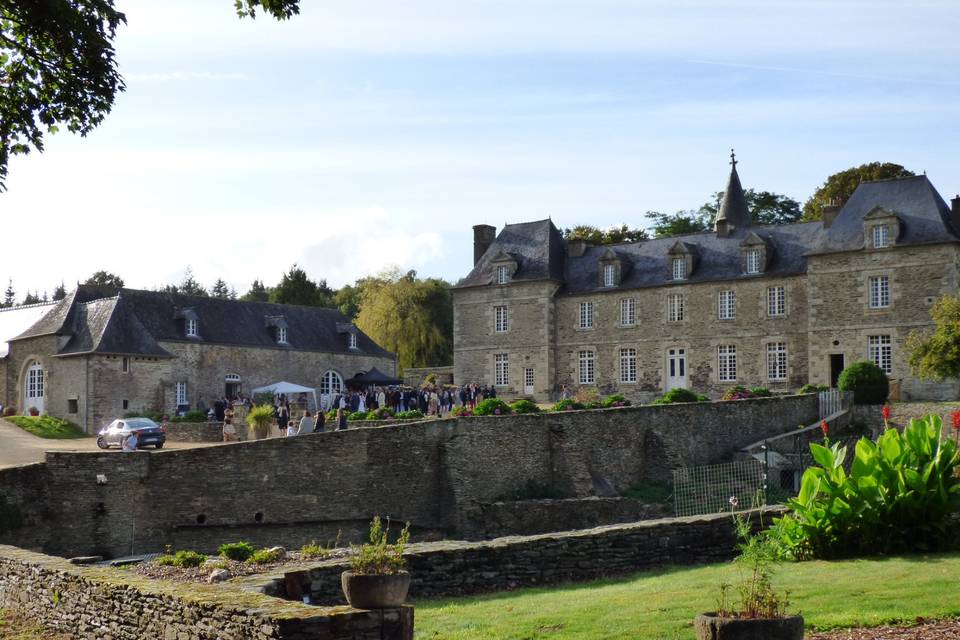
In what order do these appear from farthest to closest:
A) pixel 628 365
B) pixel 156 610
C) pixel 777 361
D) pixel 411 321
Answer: pixel 411 321 < pixel 628 365 < pixel 777 361 < pixel 156 610

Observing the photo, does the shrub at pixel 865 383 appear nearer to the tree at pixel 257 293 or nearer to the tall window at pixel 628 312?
the tall window at pixel 628 312

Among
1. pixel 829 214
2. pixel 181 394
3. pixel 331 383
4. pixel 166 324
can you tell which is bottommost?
pixel 181 394

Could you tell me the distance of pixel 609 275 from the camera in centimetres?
4644

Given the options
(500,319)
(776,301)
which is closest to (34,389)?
(500,319)

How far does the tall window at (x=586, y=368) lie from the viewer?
46.3 meters

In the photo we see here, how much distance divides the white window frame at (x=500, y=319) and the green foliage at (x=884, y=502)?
3589 centimetres

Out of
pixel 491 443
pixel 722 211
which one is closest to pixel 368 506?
pixel 491 443

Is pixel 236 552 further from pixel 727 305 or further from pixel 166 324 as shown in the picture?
pixel 727 305

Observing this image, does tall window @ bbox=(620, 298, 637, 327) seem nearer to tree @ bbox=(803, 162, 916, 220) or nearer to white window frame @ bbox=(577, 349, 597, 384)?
white window frame @ bbox=(577, 349, 597, 384)

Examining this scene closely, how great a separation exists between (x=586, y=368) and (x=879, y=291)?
1267 cm

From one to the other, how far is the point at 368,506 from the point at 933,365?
1846 centimetres

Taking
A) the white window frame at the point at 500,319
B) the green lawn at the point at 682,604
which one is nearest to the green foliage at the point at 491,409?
the white window frame at the point at 500,319

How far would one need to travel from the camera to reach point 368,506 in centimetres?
2573

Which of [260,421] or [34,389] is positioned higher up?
[34,389]
